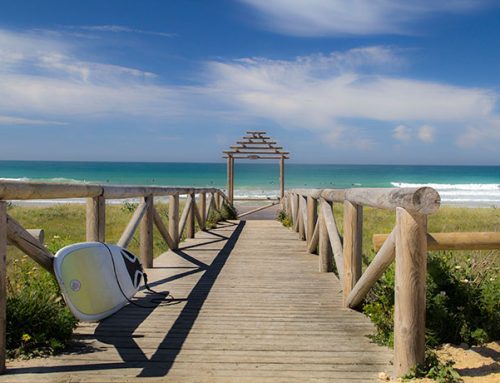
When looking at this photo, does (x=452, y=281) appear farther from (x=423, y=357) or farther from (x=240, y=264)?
(x=240, y=264)

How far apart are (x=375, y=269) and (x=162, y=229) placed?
4259 millimetres

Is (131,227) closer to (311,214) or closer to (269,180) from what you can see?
(311,214)

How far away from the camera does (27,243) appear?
3.22 meters

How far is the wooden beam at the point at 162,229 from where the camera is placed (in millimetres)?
6479

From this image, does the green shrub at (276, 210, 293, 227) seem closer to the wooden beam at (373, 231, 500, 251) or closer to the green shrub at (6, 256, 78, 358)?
the green shrub at (6, 256, 78, 358)

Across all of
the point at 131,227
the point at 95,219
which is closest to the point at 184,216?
the point at 131,227

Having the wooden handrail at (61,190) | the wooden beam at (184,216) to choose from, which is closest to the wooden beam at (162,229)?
the wooden handrail at (61,190)

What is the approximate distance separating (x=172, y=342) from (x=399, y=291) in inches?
66.5

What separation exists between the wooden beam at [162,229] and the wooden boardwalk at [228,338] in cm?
79

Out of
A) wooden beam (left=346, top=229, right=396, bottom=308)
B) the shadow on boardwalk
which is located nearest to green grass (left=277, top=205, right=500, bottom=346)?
wooden beam (left=346, top=229, right=396, bottom=308)

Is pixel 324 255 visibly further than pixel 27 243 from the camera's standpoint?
Yes

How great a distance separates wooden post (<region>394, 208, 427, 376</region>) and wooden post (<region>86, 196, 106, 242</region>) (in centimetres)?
278

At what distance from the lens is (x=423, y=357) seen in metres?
2.89

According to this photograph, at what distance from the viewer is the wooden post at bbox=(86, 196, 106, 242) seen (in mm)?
4422
